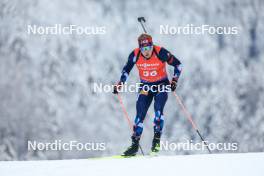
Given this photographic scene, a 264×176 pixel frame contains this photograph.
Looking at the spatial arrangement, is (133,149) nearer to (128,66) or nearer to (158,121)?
(158,121)

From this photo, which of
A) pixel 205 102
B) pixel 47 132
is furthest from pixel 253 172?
pixel 47 132

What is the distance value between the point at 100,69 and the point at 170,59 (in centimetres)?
48

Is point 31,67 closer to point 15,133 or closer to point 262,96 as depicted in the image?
point 15,133

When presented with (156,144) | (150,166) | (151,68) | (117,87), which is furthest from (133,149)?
(151,68)

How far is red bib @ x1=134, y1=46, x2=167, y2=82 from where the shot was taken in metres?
2.53

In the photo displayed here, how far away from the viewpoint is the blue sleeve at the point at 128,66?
8.32 feet

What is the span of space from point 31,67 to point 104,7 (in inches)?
25.2

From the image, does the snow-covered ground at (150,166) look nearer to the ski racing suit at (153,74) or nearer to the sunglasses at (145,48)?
the ski racing suit at (153,74)

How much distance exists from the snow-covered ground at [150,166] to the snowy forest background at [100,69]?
0.45ft

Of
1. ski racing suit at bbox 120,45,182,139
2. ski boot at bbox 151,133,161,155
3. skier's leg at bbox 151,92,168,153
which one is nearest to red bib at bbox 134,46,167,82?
ski racing suit at bbox 120,45,182,139

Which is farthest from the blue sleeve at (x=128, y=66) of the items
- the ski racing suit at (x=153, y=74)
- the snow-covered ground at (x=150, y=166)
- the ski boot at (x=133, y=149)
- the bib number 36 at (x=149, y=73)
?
the snow-covered ground at (x=150, y=166)

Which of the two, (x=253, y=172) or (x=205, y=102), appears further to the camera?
(x=205, y=102)

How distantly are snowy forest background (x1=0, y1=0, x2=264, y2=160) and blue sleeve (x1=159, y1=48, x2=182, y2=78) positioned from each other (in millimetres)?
42

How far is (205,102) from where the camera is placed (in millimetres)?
2547
